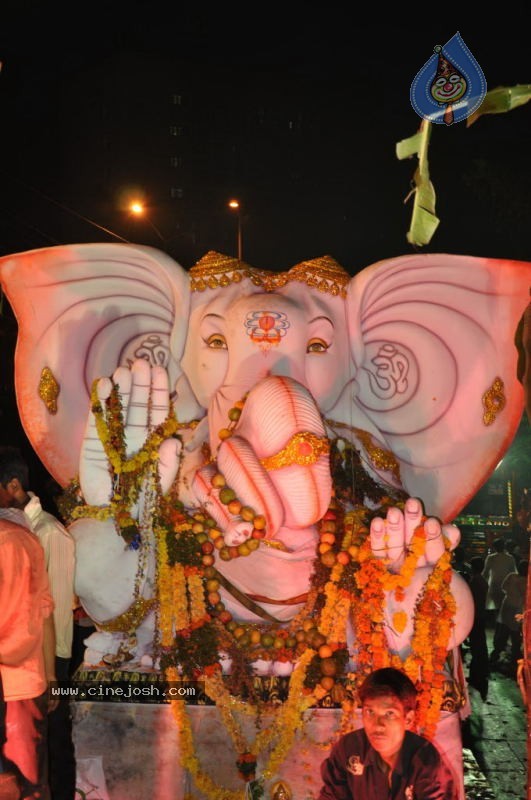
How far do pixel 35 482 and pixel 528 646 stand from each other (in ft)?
23.0

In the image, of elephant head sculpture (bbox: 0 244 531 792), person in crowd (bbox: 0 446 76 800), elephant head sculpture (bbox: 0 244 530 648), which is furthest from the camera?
elephant head sculpture (bbox: 0 244 530 648)

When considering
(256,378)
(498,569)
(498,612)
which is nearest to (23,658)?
(256,378)

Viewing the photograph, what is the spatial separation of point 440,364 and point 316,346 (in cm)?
79

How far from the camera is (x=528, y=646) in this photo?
3.32 metres

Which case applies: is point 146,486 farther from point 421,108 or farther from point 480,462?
point 421,108

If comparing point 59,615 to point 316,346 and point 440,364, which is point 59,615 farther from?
point 440,364

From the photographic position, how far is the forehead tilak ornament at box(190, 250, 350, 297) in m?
5.06

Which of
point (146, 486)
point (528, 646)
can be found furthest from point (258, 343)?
point (528, 646)

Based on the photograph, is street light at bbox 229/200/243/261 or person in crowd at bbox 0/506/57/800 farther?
street light at bbox 229/200/243/261

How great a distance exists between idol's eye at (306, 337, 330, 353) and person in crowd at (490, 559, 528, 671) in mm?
2606

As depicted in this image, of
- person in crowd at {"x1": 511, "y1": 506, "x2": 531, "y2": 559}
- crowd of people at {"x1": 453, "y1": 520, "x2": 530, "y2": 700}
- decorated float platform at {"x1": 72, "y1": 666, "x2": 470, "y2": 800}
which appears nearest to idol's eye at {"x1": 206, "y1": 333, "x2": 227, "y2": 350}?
decorated float platform at {"x1": 72, "y1": 666, "x2": 470, "y2": 800}

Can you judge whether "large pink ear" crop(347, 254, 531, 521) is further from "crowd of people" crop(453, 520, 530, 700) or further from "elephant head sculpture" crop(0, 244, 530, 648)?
"crowd of people" crop(453, 520, 530, 700)

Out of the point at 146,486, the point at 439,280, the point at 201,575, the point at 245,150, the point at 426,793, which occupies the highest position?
the point at 245,150

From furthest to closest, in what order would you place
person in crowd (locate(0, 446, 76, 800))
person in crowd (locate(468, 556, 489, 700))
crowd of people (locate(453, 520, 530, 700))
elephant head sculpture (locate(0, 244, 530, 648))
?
person in crowd (locate(468, 556, 489, 700))
crowd of people (locate(453, 520, 530, 700))
elephant head sculpture (locate(0, 244, 530, 648))
person in crowd (locate(0, 446, 76, 800))
